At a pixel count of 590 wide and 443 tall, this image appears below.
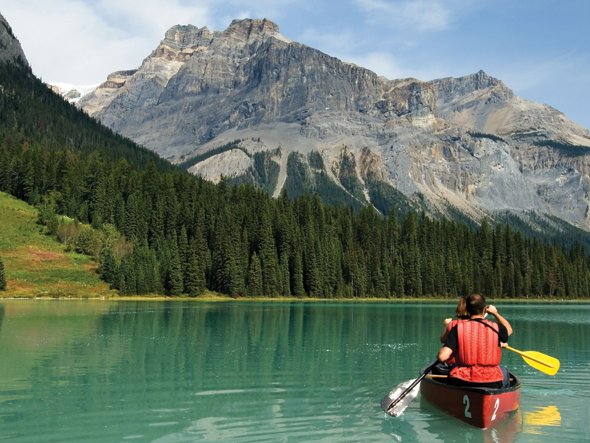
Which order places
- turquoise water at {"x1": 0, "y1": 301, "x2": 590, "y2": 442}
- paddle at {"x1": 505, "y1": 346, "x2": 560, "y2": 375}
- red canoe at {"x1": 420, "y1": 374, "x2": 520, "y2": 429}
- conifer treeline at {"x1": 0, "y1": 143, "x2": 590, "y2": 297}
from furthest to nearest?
conifer treeline at {"x1": 0, "y1": 143, "x2": 590, "y2": 297} < paddle at {"x1": 505, "y1": 346, "x2": 560, "y2": 375} < red canoe at {"x1": 420, "y1": 374, "x2": 520, "y2": 429} < turquoise water at {"x1": 0, "y1": 301, "x2": 590, "y2": 442}

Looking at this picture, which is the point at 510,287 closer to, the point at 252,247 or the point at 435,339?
the point at 252,247

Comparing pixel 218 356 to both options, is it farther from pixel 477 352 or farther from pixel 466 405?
pixel 477 352

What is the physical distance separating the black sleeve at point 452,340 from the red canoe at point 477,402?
1547 mm

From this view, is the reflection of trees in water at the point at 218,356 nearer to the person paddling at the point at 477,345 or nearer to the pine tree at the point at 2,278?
the person paddling at the point at 477,345

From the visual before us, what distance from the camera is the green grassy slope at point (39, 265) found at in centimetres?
11406

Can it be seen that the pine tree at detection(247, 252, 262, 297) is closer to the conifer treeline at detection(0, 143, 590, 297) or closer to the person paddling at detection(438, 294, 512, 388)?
the conifer treeline at detection(0, 143, 590, 297)

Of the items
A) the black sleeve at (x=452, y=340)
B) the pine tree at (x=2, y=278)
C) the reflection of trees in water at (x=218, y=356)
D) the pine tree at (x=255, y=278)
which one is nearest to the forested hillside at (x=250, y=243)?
the pine tree at (x=255, y=278)

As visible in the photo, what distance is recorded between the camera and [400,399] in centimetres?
2569

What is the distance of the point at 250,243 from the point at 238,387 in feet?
406

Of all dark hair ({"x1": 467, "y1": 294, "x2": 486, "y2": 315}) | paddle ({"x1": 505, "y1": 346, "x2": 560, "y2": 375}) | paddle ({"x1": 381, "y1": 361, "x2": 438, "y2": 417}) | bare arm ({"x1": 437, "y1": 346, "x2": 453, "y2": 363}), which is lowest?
paddle ({"x1": 381, "y1": 361, "x2": 438, "y2": 417})

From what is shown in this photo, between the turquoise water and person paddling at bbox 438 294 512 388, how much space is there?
1.88 meters

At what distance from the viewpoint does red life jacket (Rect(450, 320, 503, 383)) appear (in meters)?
23.7

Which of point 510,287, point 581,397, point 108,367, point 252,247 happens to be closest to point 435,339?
point 581,397

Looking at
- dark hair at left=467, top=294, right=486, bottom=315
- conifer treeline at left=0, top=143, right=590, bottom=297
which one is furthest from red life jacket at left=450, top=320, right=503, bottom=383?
conifer treeline at left=0, top=143, right=590, bottom=297
